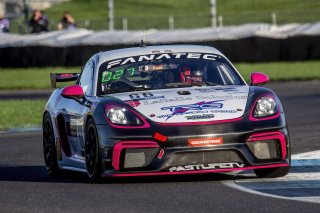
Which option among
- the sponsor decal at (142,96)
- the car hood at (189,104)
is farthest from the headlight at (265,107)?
the sponsor decal at (142,96)

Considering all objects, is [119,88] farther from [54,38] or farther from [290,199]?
[54,38]

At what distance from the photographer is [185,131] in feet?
32.7

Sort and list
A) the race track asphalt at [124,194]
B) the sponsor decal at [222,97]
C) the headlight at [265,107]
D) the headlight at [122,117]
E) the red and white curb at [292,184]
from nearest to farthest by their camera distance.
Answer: the race track asphalt at [124,194]
the red and white curb at [292,184]
the headlight at [122,117]
the headlight at [265,107]
the sponsor decal at [222,97]

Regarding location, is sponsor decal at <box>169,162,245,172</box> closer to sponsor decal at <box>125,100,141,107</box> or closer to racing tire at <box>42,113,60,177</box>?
sponsor decal at <box>125,100,141,107</box>

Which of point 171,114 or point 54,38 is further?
point 54,38

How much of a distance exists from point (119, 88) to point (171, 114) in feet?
3.96

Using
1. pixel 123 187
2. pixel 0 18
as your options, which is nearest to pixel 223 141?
pixel 123 187

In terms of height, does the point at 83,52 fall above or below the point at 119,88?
below

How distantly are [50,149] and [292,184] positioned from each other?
3.36 m

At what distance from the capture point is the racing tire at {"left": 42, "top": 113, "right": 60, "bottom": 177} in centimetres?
1204

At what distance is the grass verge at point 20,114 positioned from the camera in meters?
19.6

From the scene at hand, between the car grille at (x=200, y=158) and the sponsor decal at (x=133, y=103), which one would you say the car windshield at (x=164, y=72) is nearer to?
the sponsor decal at (x=133, y=103)

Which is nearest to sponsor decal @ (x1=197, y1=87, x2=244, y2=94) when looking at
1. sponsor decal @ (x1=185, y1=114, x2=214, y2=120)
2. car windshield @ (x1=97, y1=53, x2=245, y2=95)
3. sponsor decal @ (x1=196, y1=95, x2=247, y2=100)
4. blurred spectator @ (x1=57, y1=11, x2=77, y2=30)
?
sponsor decal @ (x1=196, y1=95, x2=247, y2=100)

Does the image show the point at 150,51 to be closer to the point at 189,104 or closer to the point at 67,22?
the point at 189,104
